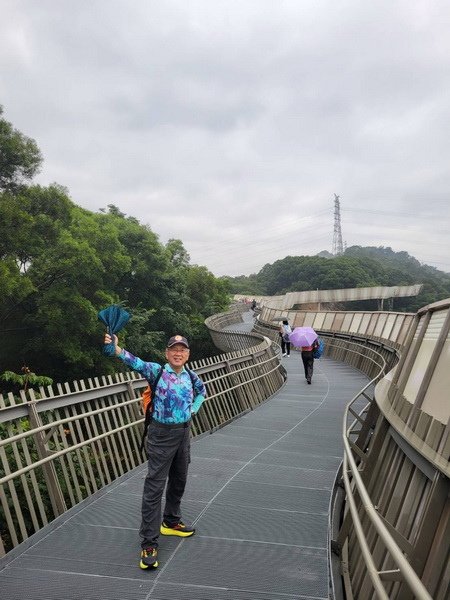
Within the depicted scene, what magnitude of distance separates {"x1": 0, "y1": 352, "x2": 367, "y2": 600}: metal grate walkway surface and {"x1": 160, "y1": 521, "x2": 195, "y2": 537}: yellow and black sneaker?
7cm

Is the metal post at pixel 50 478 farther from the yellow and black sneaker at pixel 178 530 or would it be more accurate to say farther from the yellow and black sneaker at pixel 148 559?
the yellow and black sneaker at pixel 148 559

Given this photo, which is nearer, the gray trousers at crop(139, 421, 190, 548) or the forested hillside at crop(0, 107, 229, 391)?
the gray trousers at crop(139, 421, 190, 548)

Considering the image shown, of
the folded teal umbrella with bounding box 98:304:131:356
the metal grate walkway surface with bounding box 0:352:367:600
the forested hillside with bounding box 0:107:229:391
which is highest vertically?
the forested hillside with bounding box 0:107:229:391

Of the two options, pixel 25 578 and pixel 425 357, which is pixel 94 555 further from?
pixel 425 357

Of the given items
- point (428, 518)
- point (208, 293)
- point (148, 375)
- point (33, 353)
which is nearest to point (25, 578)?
point (148, 375)

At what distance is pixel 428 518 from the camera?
2871 millimetres

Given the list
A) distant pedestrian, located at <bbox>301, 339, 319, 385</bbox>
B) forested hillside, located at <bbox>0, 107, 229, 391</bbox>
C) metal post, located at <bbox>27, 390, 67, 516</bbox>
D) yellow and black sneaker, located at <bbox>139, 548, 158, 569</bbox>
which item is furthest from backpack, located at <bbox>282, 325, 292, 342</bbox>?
yellow and black sneaker, located at <bbox>139, 548, 158, 569</bbox>

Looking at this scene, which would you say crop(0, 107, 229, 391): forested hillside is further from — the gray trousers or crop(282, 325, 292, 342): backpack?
the gray trousers

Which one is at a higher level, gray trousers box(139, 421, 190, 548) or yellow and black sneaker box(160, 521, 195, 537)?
gray trousers box(139, 421, 190, 548)

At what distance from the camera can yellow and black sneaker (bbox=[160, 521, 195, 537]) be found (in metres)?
4.98

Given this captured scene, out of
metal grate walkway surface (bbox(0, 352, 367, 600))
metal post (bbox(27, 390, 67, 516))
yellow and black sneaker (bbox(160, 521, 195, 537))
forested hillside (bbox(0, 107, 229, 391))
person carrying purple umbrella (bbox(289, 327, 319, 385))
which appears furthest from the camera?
forested hillside (bbox(0, 107, 229, 391))

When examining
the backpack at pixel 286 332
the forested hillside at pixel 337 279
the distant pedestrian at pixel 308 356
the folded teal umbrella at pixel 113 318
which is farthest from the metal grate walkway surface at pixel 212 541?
the forested hillside at pixel 337 279

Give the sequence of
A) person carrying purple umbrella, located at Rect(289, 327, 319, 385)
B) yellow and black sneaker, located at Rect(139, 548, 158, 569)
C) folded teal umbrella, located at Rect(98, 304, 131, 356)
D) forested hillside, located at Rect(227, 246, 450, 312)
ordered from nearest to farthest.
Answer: yellow and black sneaker, located at Rect(139, 548, 158, 569)
folded teal umbrella, located at Rect(98, 304, 131, 356)
person carrying purple umbrella, located at Rect(289, 327, 319, 385)
forested hillside, located at Rect(227, 246, 450, 312)

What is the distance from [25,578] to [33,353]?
2345cm
